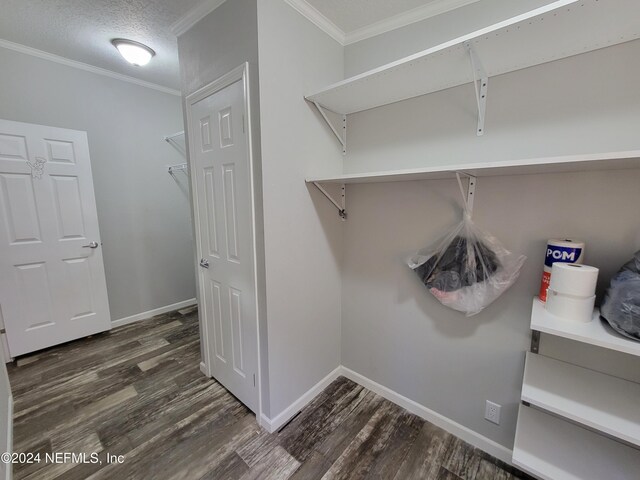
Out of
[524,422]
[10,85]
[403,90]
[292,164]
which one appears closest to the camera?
[524,422]

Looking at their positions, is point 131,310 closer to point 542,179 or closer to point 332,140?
point 332,140

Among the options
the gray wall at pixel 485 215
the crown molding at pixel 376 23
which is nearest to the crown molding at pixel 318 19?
the crown molding at pixel 376 23

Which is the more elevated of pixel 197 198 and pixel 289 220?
pixel 197 198

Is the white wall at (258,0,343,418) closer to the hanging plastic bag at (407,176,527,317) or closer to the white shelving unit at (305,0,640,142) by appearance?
the white shelving unit at (305,0,640,142)

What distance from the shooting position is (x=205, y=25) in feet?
5.26

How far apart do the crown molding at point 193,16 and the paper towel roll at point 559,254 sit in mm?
2003

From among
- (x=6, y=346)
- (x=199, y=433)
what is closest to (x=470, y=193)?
(x=199, y=433)

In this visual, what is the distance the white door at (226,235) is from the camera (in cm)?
154

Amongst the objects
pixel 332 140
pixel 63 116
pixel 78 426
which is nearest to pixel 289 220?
pixel 332 140

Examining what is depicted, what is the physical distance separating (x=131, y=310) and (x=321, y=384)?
7.75 feet

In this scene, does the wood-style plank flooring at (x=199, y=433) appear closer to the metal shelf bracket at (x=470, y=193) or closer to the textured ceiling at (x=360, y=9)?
the metal shelf bracket at (x=470, y=193)

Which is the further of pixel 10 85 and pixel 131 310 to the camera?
pixel 131 310

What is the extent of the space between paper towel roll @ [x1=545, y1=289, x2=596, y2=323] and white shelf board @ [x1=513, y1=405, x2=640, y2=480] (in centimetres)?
53

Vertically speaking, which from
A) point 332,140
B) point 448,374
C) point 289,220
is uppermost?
point 332,140
